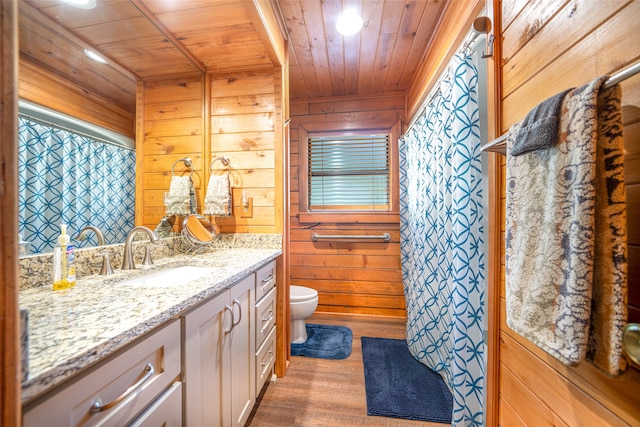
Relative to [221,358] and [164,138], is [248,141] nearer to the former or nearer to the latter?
[164,138]

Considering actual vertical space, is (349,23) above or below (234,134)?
above

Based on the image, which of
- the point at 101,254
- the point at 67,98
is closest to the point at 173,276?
the point at 101,254

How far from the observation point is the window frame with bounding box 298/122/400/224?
2.46 m

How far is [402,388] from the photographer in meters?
1.53

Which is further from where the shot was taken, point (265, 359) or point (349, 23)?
point (349, 23)

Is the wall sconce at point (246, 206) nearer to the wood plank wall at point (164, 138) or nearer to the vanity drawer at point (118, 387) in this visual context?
the wood plank wall at point (164, 138)

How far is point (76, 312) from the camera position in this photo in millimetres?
615

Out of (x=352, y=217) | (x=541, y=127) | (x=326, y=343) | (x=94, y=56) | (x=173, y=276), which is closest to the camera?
(x=541, y=127)

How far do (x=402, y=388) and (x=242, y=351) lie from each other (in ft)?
3.53

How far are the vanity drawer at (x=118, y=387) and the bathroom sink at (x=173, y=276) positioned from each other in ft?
1.35

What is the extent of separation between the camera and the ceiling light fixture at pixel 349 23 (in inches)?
59.6

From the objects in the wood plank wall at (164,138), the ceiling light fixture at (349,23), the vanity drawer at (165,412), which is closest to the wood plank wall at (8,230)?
the vanity drawer at (165,412)

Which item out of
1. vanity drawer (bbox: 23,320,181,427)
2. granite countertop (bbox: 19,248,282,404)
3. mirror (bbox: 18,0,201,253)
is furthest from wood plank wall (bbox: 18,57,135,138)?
vanity drawer (bbox: 23,320,181,427)

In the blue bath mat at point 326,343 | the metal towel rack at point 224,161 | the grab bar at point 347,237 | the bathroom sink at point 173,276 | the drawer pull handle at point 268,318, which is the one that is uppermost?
the metal towel rack at point 224,161
